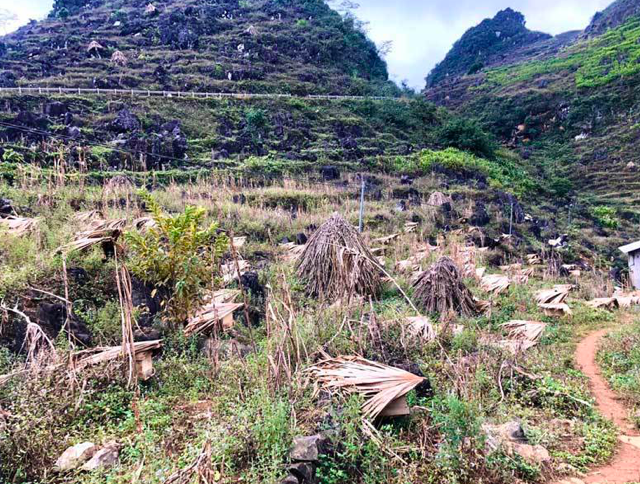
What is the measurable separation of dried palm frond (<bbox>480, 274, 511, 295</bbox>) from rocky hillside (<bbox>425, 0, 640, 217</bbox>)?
62.5 feet

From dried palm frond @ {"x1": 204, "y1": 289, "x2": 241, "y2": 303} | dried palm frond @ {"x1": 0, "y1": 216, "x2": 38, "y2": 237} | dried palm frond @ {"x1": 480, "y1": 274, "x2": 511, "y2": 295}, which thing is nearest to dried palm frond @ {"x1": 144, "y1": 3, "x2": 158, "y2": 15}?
dried palm frond @ {"x1": 0, "y1": 216, "x2": 38, "y2": 237}

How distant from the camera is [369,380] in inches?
129

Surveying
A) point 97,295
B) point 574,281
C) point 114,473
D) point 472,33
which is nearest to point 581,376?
point 114,473

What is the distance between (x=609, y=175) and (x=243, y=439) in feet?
107

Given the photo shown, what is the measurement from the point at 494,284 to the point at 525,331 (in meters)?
2.38

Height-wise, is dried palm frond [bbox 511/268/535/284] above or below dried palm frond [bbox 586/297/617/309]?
above

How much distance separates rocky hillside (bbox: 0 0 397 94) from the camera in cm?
2875

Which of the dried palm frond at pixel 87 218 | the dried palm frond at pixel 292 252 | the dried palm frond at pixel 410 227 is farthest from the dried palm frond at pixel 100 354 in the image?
the dried palm frond at pixel 410 227

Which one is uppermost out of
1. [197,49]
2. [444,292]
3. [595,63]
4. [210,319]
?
[197,49]

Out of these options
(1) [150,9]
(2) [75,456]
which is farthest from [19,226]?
(1) [150,9]

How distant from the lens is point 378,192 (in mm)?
17656

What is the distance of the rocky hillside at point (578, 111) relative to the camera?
2766cm

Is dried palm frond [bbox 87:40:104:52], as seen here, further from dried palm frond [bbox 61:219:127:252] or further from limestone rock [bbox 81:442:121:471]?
limestone rock [bbox 81:442:121:471]

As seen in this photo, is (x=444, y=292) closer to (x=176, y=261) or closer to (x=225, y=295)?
(x=225, y=295)
